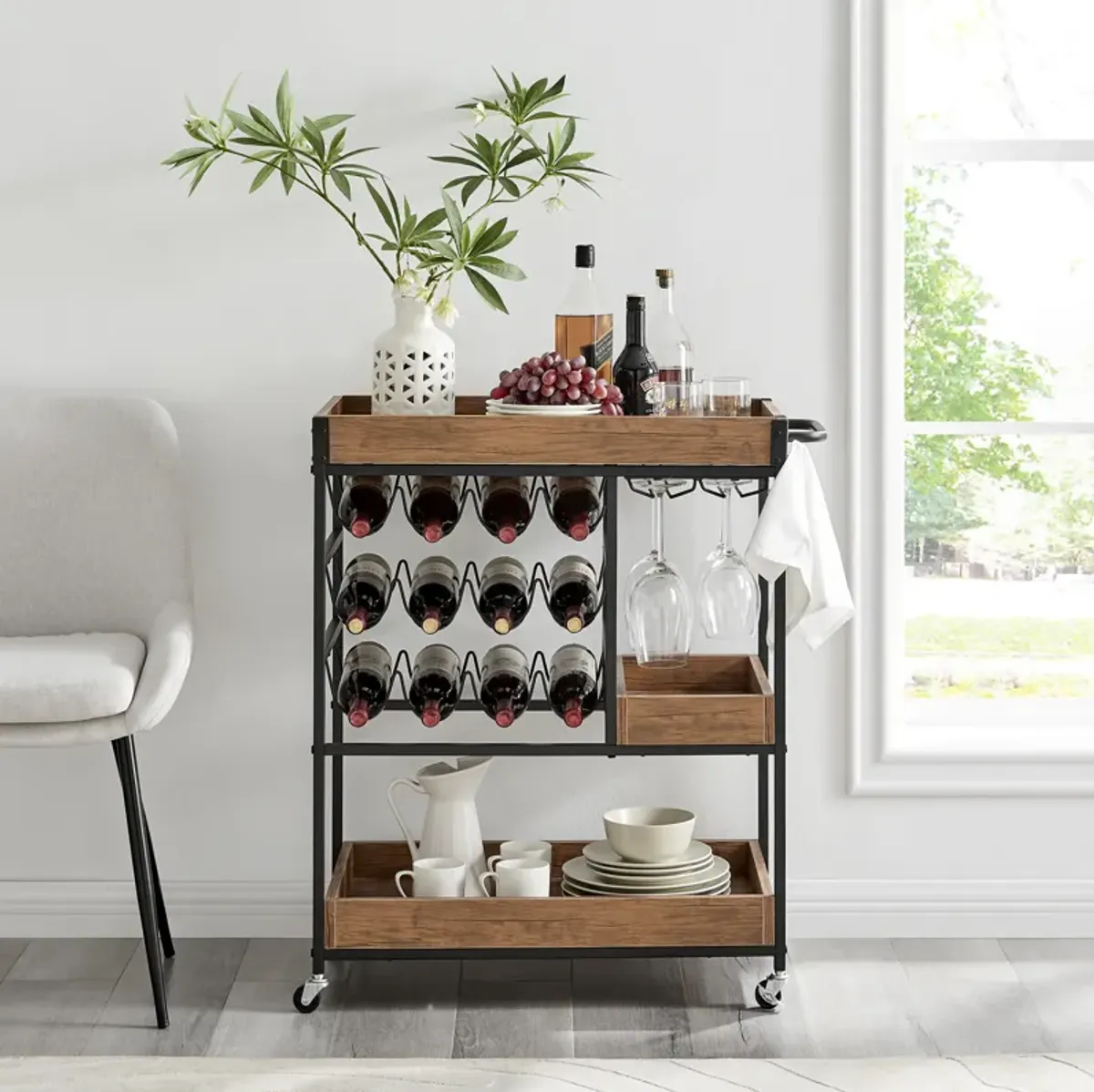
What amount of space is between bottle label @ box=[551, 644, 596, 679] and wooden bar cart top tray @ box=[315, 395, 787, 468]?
0.36 metres

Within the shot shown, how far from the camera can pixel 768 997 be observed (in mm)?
2547

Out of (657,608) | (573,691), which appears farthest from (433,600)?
(657,608)

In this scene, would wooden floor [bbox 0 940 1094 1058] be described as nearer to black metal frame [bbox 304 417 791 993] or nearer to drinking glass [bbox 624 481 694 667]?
black metal frame [bbox 304 417 791 993]

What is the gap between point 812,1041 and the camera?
96.0 inches

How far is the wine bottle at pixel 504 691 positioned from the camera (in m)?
2.52

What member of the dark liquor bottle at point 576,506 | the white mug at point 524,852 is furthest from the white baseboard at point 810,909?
the dark liquor bottle at point 576,506

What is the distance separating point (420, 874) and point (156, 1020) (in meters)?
0.49

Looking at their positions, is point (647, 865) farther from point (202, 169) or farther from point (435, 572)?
point (202, 169)

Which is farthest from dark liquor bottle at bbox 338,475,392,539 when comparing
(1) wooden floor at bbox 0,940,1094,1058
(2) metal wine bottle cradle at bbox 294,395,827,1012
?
(1) wooden floor at bbox 0,940,1094,1058

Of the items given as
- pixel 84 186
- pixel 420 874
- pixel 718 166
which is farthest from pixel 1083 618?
pixel 84 186

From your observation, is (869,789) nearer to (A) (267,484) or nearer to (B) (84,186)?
(A) (267,484)

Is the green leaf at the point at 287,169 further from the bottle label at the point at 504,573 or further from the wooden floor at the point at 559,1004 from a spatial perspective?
the wooden floor at the point at 559,1004

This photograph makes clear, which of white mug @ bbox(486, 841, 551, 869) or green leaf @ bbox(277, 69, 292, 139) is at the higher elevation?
green leaf @ bbox(277, 69, 292, 139)

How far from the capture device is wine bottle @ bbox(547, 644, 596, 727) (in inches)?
99.0
